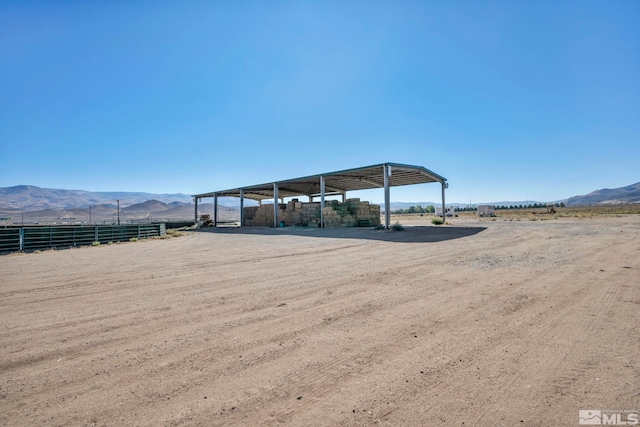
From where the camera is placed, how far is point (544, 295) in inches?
194

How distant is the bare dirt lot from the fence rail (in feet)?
44.2

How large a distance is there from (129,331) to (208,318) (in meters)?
0.98

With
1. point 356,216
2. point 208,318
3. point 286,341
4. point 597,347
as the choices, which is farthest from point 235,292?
point 356,216

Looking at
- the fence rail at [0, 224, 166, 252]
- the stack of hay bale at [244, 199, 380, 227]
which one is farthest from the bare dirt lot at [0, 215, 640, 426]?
the stack of hay bale at [244, 199, 380, 227]

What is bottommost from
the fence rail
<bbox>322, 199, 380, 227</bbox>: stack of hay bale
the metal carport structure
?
the fence rail

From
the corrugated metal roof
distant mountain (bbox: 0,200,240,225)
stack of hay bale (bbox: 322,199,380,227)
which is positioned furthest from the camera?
distant mountain (bbox: 0,200,240,225)

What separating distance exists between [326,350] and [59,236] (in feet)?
70.5

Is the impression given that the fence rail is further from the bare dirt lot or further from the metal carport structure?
the bare dirt lot

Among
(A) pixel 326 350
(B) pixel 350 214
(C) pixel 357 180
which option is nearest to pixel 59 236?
(B) pixel 350 214

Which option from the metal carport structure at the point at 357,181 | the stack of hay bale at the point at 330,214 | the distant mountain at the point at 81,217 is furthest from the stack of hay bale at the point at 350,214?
the distant mountain at the point at 81,217

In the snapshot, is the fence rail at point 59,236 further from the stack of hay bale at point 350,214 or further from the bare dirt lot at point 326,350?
the stack of hay bale at point 350,214

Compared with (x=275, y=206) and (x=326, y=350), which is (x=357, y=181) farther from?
(x=326, y=350)

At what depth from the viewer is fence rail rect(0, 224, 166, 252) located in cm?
1549

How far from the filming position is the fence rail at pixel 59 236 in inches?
610
